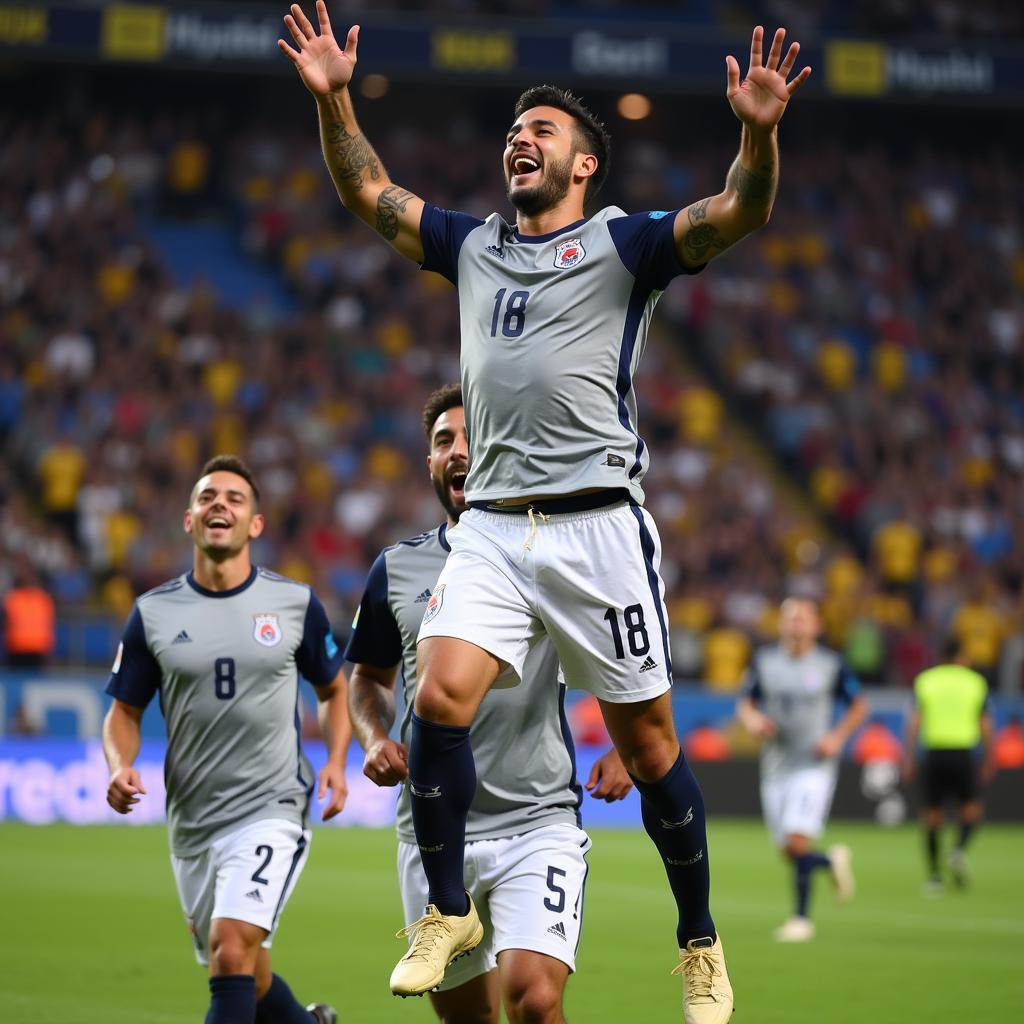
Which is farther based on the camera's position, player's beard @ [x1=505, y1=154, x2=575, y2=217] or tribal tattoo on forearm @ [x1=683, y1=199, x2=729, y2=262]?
player's beard @ [x1=505, y1=154, x2=575, y2=217]

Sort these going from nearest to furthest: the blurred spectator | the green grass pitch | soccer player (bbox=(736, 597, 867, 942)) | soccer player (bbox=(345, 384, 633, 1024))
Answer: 1. soccer player (bbox=(345, 384, 633, 1024))
2. the green grass pitch
3. soccer player (bbox=(736, 597, 867, 942))
4. the blurred spectator

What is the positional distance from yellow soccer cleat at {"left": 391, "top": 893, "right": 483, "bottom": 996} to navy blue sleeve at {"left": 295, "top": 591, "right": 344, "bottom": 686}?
7.59 feet

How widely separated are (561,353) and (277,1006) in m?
3.01

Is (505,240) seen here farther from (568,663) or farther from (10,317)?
(10,317)

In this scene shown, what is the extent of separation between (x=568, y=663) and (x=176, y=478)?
17689mm

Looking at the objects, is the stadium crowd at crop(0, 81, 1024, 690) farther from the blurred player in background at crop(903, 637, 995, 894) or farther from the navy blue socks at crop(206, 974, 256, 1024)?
the navy blue socks at crop(206, 974, 256, 1024)

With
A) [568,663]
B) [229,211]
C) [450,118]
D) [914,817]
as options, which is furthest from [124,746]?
[450,118]

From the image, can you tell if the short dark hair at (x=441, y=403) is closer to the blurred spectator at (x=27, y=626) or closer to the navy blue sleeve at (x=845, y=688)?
the navy blue sleeve at (x=845, y=688)

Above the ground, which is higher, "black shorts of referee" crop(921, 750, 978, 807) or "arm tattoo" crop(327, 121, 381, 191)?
"arm tattoo" crop(327, 121, 381, 191)

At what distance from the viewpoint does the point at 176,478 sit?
2238 centimetres

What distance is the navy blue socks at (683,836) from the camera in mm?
5270

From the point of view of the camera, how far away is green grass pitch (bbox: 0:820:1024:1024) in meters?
8.91

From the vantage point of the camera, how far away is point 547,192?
5.29 meters

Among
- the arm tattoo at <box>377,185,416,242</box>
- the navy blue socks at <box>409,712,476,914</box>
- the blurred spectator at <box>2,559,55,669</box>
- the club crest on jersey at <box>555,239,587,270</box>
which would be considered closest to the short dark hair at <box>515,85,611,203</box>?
the club crest on jersey at <box>555,239,587,270</box>
